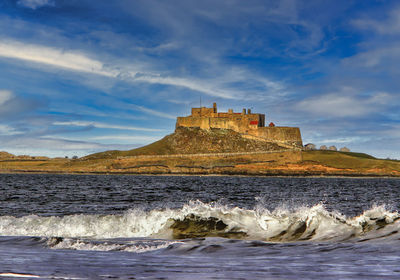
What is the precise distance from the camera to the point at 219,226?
16906mm

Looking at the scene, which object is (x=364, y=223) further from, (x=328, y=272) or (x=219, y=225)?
(x=328, y=272)

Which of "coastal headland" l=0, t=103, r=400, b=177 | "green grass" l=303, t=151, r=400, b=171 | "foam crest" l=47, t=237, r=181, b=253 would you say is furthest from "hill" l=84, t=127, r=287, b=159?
"foam crest" l=47, t=237, r=181, b=253

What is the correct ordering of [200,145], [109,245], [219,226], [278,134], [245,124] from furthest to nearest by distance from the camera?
[245,124], [278,134], [200,145], [219,226], [109,245]

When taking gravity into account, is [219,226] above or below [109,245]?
above

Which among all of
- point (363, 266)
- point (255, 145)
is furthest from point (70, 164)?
point (363, 266)

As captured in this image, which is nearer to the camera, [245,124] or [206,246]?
[206,246]

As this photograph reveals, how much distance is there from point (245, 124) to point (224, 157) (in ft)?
98.8

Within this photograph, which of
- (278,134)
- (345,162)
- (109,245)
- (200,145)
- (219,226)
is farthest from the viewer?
(278,134)

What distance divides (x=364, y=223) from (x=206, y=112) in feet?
562

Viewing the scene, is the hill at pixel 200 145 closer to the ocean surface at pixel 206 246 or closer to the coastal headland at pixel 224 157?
the coastal headland at pixel 224 157

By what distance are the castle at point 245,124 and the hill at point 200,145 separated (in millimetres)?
2858

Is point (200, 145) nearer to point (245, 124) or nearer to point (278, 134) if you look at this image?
point (245, 124)

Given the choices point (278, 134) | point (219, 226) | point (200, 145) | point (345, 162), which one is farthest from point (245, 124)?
point (219, 226)

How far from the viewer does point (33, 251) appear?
11445mm
